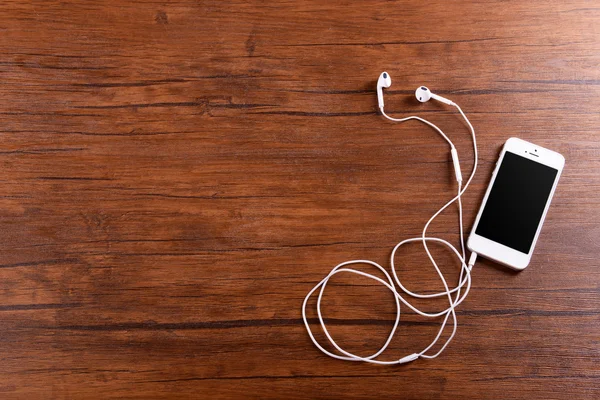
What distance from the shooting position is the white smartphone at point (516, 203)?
2.97 feet

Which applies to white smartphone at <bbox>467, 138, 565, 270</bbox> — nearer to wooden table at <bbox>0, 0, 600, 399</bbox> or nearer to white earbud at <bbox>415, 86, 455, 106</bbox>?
wooden table at <bbox>0, 0, 600, 399</bbox>

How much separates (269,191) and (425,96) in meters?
0.31

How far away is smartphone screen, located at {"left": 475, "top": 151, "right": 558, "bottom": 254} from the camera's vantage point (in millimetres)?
910

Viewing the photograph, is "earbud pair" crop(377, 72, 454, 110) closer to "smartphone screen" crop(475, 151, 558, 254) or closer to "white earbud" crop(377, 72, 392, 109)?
"white earbud" crop(377, 72, 392, 109)

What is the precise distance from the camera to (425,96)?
93 cm

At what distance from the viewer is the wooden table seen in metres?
0.88

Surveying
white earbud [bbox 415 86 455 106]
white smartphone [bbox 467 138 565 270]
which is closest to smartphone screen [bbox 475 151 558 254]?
white smartphone [bbox 467 138 565 270]

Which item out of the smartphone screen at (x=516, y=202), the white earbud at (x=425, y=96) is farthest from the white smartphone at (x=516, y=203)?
the white earbud at (x=425, y=96)

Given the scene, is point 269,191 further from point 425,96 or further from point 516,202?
point 516,202

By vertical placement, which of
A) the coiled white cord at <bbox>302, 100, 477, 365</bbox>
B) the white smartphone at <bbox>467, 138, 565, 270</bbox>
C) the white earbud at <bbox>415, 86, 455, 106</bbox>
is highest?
the white earbud at <bbox>415, 86, 455, 106</bbox>

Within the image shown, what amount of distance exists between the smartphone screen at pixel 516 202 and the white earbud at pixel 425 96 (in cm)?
14

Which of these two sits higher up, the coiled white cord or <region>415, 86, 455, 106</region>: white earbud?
<region>415, 86, 455, 106</region>: white earbud

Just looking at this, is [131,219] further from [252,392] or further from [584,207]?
[584,207]

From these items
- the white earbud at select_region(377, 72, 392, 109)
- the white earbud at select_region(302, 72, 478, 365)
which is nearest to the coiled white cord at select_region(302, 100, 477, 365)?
the white earbud at select_region(302, 72, 478, 365)
